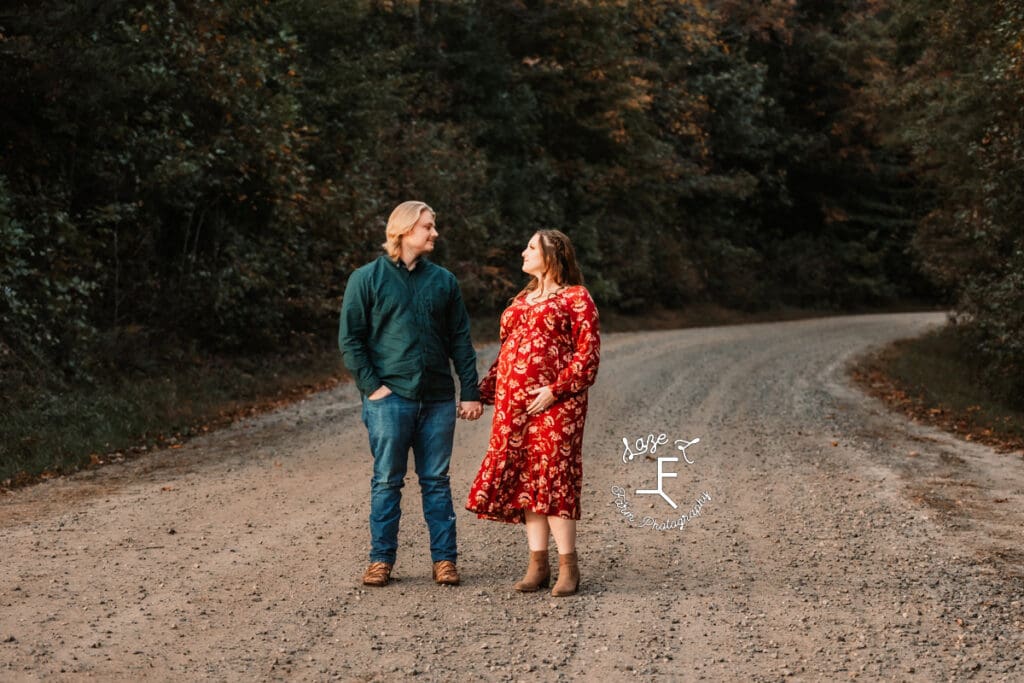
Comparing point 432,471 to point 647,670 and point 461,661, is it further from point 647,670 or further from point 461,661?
point 647,670

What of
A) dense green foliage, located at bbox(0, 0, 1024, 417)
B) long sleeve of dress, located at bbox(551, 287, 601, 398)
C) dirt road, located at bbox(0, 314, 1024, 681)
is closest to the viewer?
dirt road, located at bbox(0, 314, 1024, 681)

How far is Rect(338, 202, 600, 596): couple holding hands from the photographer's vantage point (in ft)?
19.4

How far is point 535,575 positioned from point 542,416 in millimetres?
848

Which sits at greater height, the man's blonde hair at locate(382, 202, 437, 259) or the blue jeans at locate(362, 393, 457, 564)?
the man's blonde hair at locate(382, 202, 437, 259)

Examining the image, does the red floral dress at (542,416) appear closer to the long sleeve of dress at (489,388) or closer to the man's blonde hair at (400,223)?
the long sleeve of dress at (489,388)

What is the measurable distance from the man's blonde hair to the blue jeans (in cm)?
77

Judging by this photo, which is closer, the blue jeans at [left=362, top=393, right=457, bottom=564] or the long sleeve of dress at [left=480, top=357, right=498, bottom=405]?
the blue jeans at [left=362, top=393, right=457, bottom=564]

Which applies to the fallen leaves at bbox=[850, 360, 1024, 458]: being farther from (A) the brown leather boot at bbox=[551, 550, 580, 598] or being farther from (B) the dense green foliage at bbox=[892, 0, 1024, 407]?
(A) the brown leather boot at bbox=[551, 550, 580, 598]

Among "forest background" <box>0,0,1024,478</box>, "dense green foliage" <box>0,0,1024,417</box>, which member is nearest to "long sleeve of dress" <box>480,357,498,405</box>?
"forest background" <box>0,0,1024,478</box>

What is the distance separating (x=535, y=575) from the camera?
19.9 feet

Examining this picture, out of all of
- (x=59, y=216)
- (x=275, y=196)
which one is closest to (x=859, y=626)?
(x=59, y=216)

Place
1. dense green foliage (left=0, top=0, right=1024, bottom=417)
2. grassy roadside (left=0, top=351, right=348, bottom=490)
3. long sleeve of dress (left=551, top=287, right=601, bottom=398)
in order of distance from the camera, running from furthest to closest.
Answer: dense green foliage (left=0, top=0, right=1024, bottom=417) → grassy roadside (left=0, top=351, right=348, bottom=490) → long sleeve of dress (left=551, top=287, right=601, bottom=398)

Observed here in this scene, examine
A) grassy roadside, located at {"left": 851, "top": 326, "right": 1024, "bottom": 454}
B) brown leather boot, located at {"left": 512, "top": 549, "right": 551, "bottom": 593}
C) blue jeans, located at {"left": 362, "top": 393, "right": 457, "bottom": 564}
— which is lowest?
grassy roadside, located at {"left": 851, "top": 326, "right": 1024, "bottom": 454}

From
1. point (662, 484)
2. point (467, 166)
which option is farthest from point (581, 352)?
point (467, 166)
